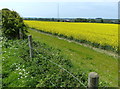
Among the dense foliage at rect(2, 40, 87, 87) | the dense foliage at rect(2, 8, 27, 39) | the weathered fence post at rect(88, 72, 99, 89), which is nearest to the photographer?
the weathered fence post at rect(88, 72, 99, 89)

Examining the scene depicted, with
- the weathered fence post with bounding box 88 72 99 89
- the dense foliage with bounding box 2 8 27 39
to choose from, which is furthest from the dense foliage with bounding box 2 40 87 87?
the dense foliage with bounding box 2 8 27 39

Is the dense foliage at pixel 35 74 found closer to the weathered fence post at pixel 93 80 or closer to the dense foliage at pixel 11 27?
the weathered fence post at pixel 93 80

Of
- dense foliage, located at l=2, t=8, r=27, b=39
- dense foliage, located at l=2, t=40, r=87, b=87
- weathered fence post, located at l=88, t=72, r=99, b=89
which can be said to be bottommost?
dense foliage, located at l=2, t=40, r=87, b=87

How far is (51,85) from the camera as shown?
A: 3.56m

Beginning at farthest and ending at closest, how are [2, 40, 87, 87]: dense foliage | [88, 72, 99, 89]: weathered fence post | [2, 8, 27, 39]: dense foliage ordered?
1. [2, 8, 27, 39]: dense foliage
2. [2, 40, 87, 87]: dense foliage
3. [88, 72, 99, 89]: weathered fence post

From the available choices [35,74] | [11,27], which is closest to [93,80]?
[35,74]

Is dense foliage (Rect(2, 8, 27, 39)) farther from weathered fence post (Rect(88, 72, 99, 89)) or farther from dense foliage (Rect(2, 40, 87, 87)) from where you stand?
weathered fence post (Rect(88, 72, 99, 89))

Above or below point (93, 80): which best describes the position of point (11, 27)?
above

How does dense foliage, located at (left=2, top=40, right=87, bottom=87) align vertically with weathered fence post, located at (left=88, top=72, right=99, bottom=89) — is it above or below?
below

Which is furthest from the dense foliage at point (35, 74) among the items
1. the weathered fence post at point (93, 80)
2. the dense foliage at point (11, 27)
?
the dense foliage at point (11, 27)

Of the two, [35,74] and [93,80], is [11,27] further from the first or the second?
[93,80]

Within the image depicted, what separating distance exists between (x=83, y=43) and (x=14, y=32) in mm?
5966

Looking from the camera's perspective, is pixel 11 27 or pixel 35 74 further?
pixel 11 27

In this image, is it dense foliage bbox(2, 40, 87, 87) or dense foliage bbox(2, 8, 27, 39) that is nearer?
dense foliage bbox(2, 40, 87, 87)
